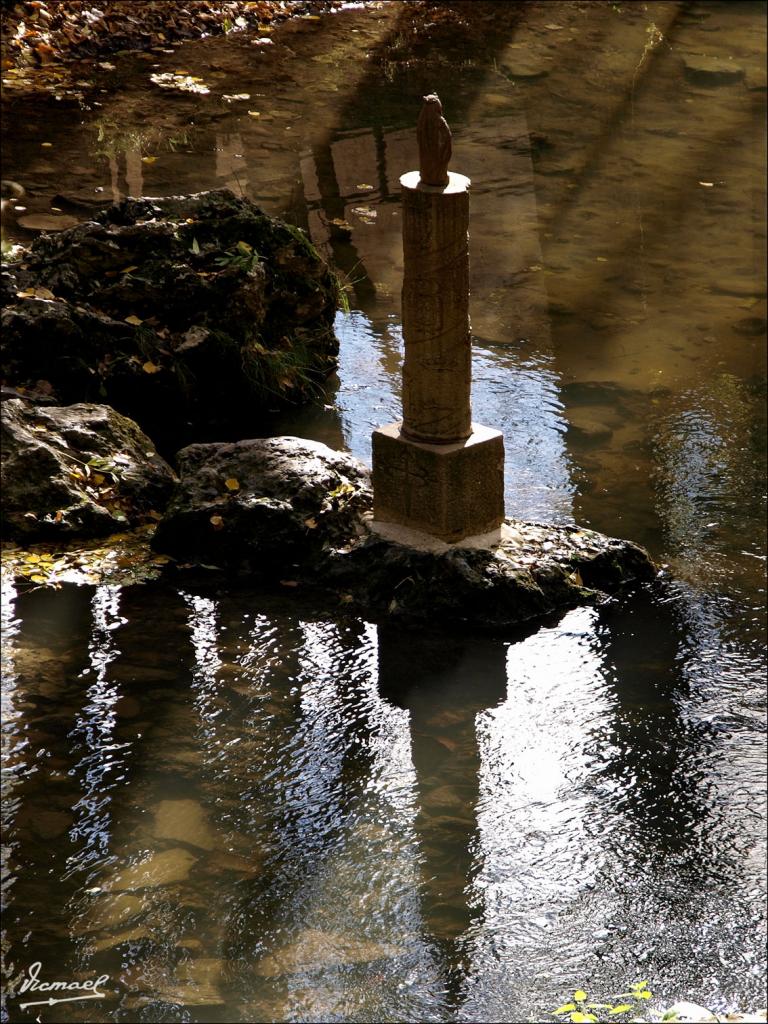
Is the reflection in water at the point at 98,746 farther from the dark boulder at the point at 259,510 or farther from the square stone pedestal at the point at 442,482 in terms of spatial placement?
the square stone pedestal at the point at 442,482

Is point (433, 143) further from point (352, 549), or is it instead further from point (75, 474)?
point (75, 474)

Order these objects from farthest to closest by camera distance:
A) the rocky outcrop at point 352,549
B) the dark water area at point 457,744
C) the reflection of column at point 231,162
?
the reflection of column at point 231,162 < the rocky outcrop at point 352,549 < the dark water area at point 457,744

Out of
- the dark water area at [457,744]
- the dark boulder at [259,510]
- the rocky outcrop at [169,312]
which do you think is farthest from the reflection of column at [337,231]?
the dark boulder at [259,510]

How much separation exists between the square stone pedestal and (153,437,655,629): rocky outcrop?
11cm

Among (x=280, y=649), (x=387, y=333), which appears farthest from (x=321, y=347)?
(x=280, y=649)

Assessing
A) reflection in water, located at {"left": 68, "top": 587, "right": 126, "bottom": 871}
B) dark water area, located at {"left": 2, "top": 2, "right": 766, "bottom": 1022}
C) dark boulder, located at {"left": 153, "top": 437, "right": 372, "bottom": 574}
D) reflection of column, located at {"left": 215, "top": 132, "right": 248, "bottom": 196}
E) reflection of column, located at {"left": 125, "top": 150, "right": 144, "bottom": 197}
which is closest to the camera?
dark water area, located at {"left": 2, "top": 2, "right": 766, "bottom": 1022}

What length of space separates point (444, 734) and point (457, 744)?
0.29 ft

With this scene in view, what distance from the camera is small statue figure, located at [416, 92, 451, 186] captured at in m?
5.83

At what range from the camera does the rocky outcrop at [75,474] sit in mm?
6680

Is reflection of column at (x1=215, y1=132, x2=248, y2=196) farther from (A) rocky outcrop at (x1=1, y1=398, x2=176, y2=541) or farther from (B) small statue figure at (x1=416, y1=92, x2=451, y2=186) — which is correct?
(B) small statue figure at (x1=416, y1=92, x2=451, y2=186)

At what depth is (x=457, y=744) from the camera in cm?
531

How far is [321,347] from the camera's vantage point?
29.8 feet

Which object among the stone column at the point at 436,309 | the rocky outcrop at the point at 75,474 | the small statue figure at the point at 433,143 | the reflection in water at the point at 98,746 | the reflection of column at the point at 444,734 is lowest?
the reflection of column at the point at 444,734

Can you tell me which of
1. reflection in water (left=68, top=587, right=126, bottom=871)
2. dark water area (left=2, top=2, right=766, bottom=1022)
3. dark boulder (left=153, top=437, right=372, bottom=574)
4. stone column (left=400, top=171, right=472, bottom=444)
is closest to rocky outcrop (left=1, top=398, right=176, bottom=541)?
dark boulder (left=153, top=437, right=372, bottom=574)
